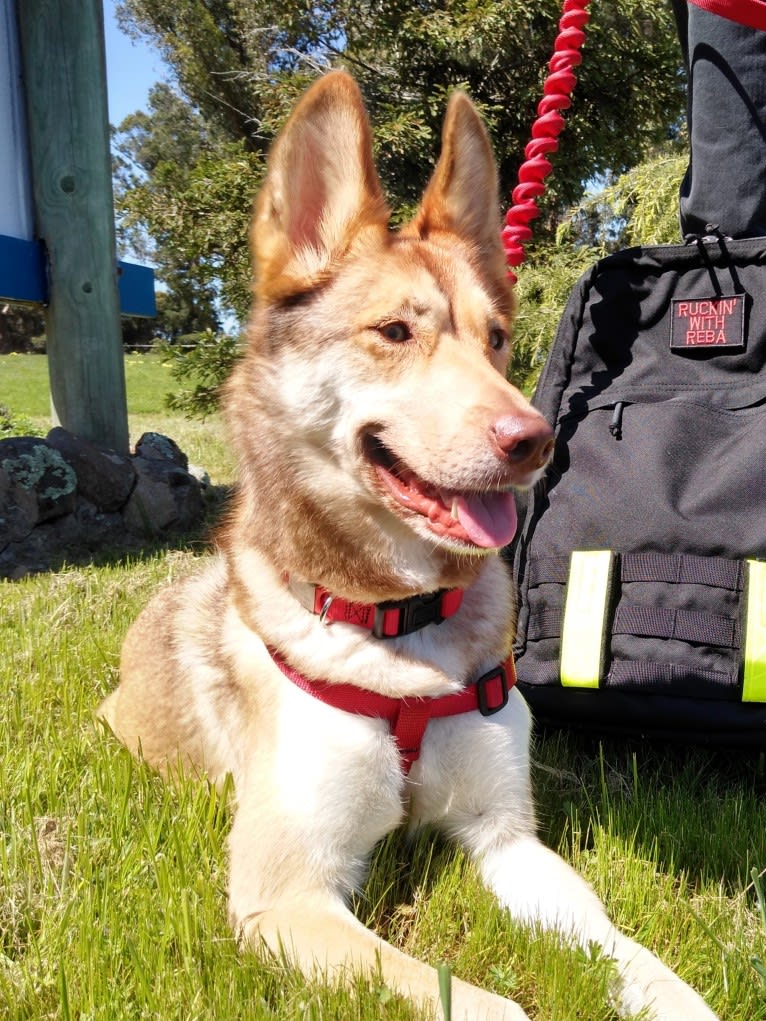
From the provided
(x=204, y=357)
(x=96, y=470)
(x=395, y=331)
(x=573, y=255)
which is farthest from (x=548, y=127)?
(x=204, y=357)

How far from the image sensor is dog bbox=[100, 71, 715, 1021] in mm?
1873

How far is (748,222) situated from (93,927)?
2830mm

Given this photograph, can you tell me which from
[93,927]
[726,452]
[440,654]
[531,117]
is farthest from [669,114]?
[93,927]

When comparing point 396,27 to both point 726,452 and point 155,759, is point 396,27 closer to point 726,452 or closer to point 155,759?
point 726,452

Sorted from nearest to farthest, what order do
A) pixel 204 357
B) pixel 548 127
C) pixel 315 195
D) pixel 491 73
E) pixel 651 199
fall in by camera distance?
pixel 315 195
pixel 548 127
pixel 651 199
pixel 204 357
pixel 491 73

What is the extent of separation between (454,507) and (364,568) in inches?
12.2

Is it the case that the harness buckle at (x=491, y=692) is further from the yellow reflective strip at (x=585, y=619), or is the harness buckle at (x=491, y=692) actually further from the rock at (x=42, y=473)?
the rock at (x=42, y=473)

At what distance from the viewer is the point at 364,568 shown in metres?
2.07

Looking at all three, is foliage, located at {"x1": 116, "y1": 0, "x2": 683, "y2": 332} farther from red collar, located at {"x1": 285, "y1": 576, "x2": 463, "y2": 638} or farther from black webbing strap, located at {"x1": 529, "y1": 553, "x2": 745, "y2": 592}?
red collar, located at {"x1": 285, "y1": 576, "x2": 463, "y2": 638}

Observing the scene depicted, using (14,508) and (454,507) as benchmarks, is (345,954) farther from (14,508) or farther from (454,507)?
(14,508)

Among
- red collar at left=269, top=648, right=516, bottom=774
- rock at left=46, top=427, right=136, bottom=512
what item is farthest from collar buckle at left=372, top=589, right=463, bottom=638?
rock at left=46, top=427, right=136, bottom=512

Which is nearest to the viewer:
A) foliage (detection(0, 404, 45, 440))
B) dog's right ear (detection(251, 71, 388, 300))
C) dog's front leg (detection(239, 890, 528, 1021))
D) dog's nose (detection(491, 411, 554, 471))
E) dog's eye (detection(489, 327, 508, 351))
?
dog's front leg (detection(239, 890, 528, 1021))

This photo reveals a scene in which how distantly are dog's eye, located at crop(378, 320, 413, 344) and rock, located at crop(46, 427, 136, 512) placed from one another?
3.66 metres

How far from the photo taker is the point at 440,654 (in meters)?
2.12
